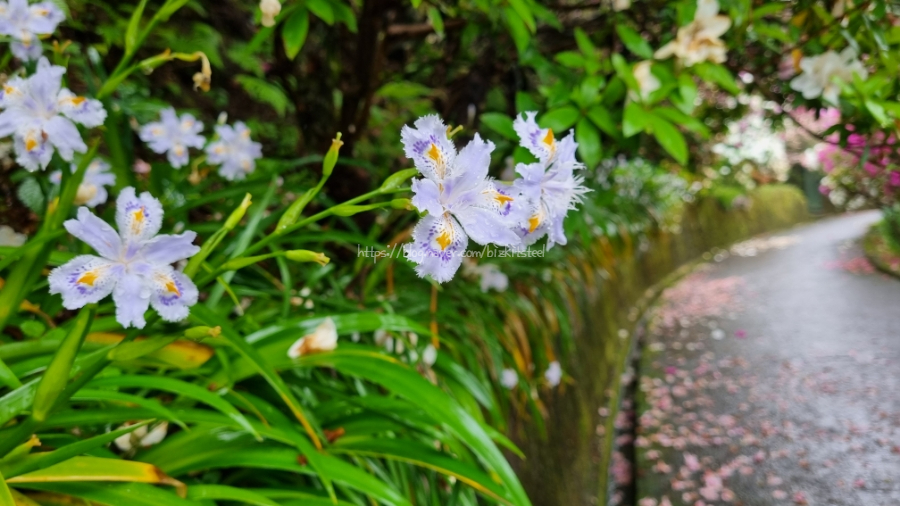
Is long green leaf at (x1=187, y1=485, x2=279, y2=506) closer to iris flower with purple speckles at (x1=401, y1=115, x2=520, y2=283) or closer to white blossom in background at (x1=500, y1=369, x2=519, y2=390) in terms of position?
iris flower with purple speckles at (x1=401, y1=115, x2=520, y2=283)

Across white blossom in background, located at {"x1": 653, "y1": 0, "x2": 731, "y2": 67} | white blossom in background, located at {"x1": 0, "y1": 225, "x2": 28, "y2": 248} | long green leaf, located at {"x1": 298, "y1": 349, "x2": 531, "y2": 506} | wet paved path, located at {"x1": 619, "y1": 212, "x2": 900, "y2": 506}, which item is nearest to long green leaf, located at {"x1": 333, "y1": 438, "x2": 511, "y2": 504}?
long green leaf, located at {"x1": 298, "y1": 349, "x2": 531, "y2": 506}

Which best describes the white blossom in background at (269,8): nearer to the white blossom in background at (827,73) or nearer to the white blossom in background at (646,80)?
the white blossom in background at (646,80)

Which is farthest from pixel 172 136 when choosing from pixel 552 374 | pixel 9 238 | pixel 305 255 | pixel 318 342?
pixel 552 374

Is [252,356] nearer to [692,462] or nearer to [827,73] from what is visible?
[827,73]

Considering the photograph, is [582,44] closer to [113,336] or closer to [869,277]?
[113,336]

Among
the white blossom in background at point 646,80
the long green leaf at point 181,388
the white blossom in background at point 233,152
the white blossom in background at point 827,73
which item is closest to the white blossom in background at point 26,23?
the white blossom in background at point 233,152

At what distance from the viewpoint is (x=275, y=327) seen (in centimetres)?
96

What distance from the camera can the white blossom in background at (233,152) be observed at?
135cm

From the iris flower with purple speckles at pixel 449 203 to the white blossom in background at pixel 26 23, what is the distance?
75cm

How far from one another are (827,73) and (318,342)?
1.25 meters

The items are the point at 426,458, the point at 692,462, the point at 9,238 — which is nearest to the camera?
the point at 426,458

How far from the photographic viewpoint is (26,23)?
86 centimetres

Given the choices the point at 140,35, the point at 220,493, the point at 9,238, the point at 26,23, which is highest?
the point at 26,23

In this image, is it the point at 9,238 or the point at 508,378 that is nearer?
the point at 9,238
